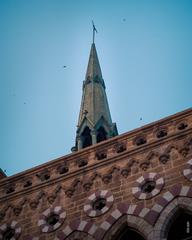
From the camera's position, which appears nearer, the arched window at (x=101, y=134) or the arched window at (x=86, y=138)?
the arched window at (x=86, y=138)

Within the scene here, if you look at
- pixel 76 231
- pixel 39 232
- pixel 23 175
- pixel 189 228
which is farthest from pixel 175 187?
pixel 23 175

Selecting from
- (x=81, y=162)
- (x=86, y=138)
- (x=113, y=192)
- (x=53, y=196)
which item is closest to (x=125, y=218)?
(x=113, y=192)

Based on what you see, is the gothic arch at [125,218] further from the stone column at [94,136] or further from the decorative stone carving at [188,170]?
the stone column at [94,136]

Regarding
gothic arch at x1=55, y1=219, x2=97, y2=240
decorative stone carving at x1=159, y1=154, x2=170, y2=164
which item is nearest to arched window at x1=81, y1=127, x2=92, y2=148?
decorative stone carving at x1=159, y1=154, x2=170, y2=164

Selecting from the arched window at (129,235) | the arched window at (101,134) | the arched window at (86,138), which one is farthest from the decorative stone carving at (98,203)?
the arched window at (101,134)

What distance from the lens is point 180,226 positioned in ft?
47.3

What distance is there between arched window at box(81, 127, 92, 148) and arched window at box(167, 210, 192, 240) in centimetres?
1585

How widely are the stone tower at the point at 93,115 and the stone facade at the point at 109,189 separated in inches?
466

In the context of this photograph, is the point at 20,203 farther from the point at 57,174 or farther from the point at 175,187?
the point at 175,187

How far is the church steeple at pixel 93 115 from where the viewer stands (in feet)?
100

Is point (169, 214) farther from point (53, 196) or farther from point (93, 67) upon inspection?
point (93, 67)

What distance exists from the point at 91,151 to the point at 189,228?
476 cm

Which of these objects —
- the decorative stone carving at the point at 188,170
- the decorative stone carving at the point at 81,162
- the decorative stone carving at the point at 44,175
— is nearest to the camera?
the decorative stone carving at the point at 188,170

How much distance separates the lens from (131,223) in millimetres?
14539
